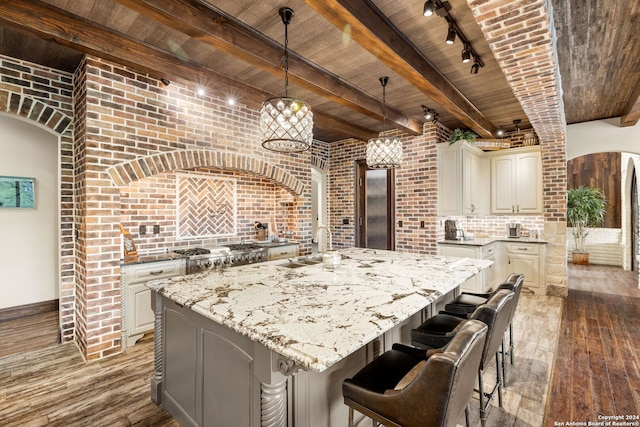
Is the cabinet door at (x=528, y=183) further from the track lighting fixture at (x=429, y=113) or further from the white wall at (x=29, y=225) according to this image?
the white wall at (x=29, y=225)

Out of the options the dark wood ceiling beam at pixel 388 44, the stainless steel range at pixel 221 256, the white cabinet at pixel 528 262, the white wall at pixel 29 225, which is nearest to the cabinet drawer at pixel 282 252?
the stainless steel range at pixel 221 256

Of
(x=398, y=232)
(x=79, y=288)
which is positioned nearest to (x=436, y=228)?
(x=398, y=232)

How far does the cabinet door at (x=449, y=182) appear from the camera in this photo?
4.82 m

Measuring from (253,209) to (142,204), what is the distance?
5.46 feet

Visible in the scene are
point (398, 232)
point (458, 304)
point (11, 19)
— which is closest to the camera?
point (11, 19)

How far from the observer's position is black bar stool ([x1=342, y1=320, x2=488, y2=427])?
1071 millimetres

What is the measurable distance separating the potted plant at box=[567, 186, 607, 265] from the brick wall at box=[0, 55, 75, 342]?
9620 mm

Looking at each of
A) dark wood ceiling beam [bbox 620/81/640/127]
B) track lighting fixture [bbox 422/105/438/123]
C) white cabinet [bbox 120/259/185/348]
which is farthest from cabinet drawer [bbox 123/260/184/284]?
dark wood ceiling beam [bbox 620/81/640/127]

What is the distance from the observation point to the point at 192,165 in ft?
11.5

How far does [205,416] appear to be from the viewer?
1.70 metres

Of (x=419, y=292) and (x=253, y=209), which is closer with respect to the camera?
(x=419, y=292)

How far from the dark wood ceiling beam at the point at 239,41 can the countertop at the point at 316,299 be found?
1786mm

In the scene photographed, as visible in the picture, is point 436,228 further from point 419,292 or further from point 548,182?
point 419,292

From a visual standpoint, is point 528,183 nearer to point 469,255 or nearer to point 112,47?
point 469,255
